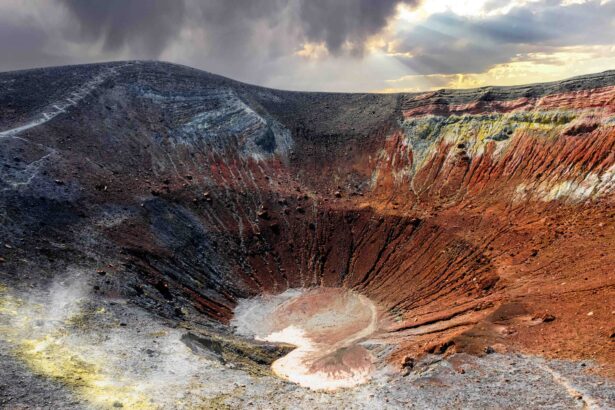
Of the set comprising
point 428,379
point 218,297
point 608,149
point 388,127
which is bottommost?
point 428,379

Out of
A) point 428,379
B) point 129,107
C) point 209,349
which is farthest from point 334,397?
point 129,107

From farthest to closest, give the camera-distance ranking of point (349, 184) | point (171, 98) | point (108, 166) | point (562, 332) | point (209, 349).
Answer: point (171, 98)
point (349, 184)
point (108, 166)
point (209, 349)
point (562, 332)

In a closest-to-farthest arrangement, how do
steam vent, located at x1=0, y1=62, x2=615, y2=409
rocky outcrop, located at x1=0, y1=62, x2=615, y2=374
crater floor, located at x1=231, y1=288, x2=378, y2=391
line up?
steam vent, located at x1=0, y1=62, x2=615, y2=409
crater floor, located at x1=231, y1=288, x2=378, y2=391
rocky outcrop, located at x1=0, y1=62, x2=615, y2=374

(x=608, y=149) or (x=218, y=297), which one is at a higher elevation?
(x=608, y=149)

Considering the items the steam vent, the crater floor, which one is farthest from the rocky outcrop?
the crater floor

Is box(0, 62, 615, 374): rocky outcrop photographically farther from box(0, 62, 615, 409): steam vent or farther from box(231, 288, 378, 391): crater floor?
box(231, 288, 378, 391): crater floor

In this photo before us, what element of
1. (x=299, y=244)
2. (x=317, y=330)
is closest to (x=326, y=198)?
(x=299, y=244)

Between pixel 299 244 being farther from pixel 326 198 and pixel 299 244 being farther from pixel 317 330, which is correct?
pixel 317 330

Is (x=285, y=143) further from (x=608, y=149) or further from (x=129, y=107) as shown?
(x=608, y=149)

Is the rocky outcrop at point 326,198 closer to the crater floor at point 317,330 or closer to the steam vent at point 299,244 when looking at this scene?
the steam vent at point 299,244
